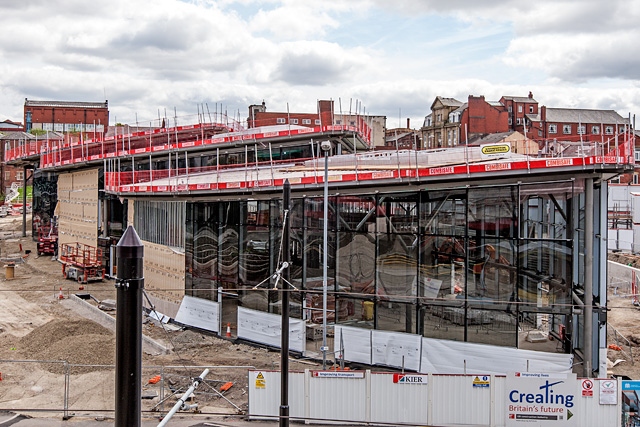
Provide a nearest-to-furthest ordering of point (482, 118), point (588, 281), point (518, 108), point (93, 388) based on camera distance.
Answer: point (588, 281), point (93, 388), point (482, 118), point (518, 108)

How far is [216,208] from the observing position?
27.0 m

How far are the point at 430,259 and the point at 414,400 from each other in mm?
5530

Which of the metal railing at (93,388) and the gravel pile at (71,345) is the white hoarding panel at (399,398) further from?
the gravel pile at (71,345)

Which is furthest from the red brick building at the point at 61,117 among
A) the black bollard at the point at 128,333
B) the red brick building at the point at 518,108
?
the black bollard at the point at 128,333

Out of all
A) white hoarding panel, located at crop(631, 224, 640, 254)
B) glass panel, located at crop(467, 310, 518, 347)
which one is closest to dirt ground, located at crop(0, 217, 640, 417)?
glass panel, located at crop(467, 310, 518, 347)

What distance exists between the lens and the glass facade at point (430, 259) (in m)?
18.8

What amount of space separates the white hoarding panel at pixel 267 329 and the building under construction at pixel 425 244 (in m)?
0.20

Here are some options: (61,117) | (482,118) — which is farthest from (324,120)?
(61,117)

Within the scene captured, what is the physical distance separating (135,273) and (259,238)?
18.8 metres

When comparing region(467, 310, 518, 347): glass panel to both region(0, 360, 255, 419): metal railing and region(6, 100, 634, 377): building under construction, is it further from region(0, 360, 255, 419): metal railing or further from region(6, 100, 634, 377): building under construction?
region(0, 360, 255, 419): metal railing

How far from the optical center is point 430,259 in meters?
20.3

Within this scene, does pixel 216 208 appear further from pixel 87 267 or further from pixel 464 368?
pixel 87 267

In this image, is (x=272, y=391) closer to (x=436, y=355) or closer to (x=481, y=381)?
(x=481, y=381)

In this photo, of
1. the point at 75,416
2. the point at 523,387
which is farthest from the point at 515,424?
the point at 75,416
